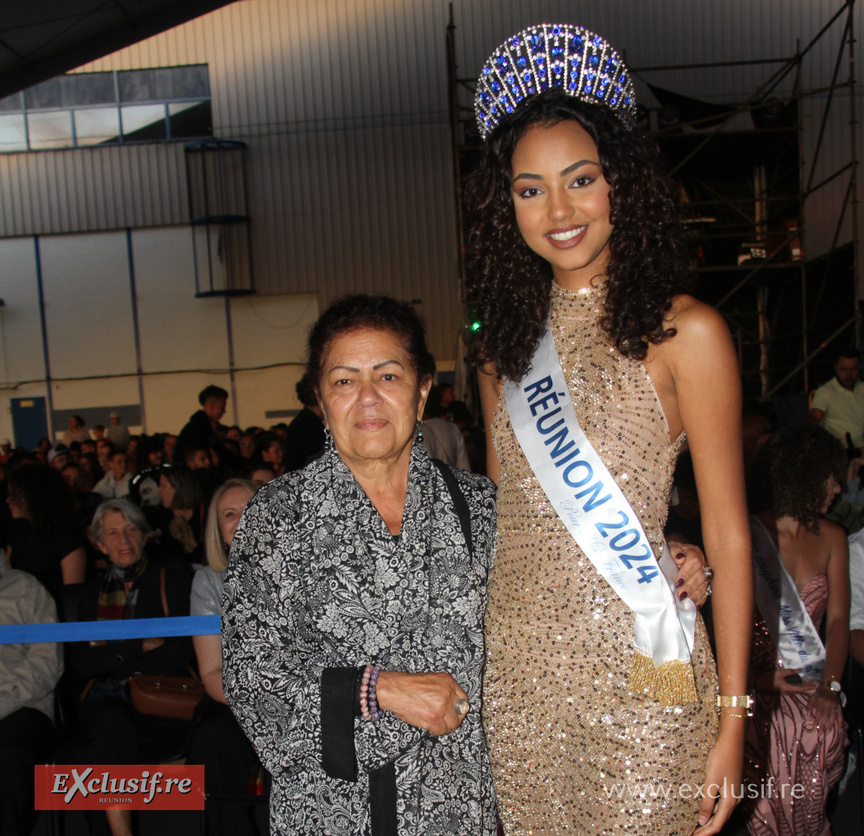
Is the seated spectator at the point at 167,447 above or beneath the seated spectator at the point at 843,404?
beneath

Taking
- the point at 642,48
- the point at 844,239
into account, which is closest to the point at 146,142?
the point at 642,48

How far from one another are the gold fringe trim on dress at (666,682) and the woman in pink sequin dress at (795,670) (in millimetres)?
978

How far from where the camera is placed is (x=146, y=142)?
13.2 m

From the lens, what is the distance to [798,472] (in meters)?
2.75

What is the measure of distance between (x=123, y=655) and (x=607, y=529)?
91.8 inches

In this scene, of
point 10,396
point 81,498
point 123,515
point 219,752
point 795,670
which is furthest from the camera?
point 10,396

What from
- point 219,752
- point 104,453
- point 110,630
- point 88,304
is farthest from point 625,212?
point 88,304

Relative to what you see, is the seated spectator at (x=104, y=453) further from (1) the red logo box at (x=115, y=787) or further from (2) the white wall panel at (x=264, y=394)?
(1) the red logo box at (x=115, y=787)

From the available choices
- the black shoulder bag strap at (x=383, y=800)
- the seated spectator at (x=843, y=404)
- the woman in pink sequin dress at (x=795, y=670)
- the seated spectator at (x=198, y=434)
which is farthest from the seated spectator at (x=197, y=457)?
the black shoulder bag strap at (x=383, y=800)

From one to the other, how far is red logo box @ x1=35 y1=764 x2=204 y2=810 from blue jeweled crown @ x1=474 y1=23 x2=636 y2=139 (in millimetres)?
2216

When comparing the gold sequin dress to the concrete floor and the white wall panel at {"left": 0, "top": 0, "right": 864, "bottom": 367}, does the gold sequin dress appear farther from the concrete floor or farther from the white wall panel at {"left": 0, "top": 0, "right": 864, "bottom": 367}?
the white wall panel at {"left": 0, "top": 0, "right": 864, "bottom": 367}

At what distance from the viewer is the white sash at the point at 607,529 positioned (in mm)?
1220

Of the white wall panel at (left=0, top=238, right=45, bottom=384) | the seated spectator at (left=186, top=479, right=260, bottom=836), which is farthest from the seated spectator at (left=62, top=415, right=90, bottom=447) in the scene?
the seated spectator at (left=186, top=479, right=260, bottom=836)

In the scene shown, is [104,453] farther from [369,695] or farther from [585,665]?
[585,665]
